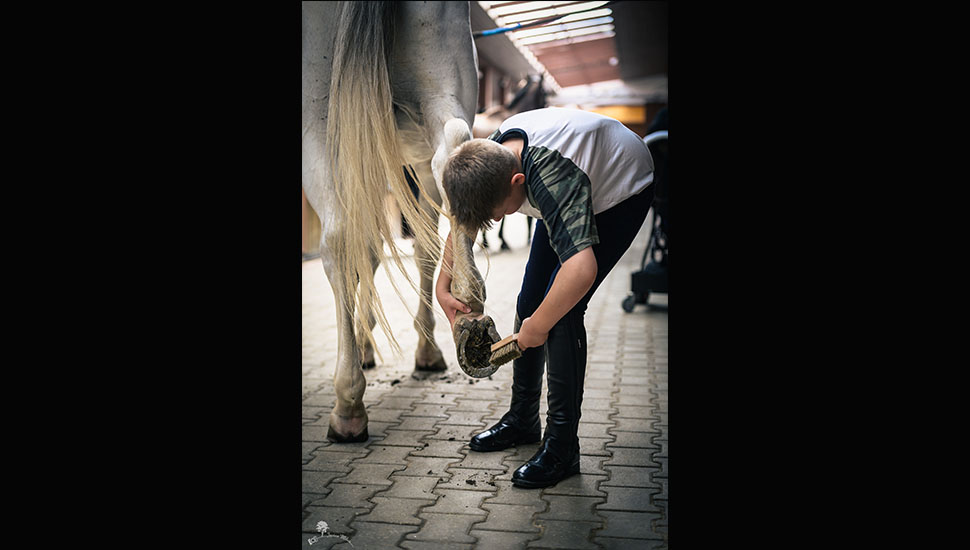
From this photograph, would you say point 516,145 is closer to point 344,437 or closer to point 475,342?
point 475,342

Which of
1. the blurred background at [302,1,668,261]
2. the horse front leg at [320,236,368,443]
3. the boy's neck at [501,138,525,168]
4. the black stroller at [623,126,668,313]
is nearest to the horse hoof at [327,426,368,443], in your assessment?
Result: the horse front leg at [320,236,368,443]

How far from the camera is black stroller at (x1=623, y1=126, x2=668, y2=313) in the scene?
4.56 m

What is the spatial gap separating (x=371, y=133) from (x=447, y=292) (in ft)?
1.87

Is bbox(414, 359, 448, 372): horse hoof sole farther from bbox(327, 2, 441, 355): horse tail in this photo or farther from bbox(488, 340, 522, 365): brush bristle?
bbox(488, 340, 522, 365): brush bristle

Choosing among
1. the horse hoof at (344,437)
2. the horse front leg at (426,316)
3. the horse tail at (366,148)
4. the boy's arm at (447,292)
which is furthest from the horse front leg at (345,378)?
the boy's arm at (447,292)

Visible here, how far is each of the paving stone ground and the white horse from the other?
0.20m

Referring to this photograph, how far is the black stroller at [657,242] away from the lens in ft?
14.9

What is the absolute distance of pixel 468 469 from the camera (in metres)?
2.29

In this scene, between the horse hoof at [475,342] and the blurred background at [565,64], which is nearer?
the horse hoof at [475,342]

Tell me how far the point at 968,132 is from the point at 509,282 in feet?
18.2

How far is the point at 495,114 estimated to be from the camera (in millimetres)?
5344

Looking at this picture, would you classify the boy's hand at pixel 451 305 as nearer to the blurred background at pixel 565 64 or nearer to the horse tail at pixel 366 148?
the horse tail at pixel 366 148
